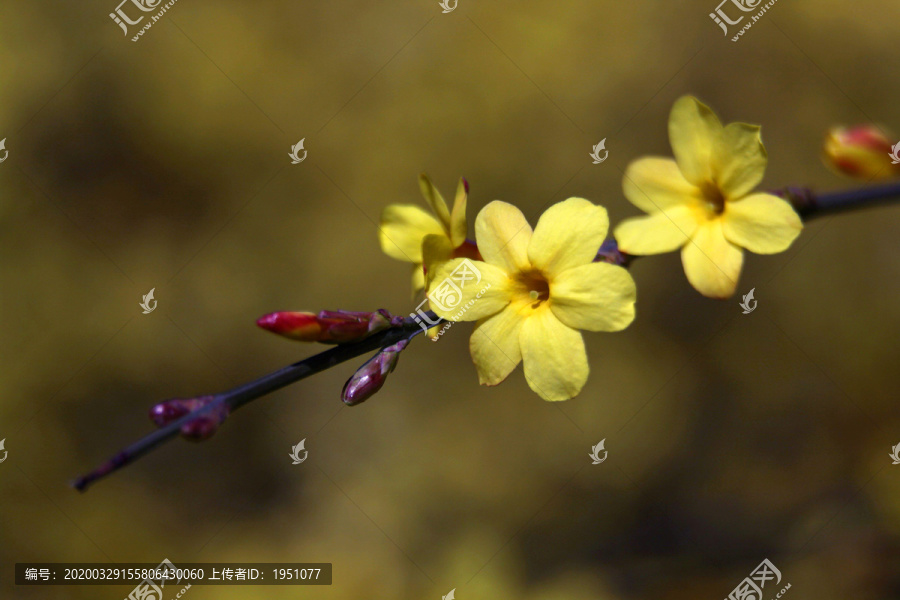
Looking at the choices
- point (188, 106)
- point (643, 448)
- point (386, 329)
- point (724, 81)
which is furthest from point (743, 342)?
point (188, 106)

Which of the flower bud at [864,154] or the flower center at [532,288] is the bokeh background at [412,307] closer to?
the flower center at [532,288]

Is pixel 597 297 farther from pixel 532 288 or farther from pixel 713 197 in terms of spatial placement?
pixel 713 197

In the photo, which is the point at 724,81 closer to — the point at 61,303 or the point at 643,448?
the point at 643,448

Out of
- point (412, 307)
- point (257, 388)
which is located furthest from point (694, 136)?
point (412, 307)

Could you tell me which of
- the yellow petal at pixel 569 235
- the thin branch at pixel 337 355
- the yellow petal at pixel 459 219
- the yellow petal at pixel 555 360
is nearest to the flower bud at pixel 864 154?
the thin branch at pixel 337 355

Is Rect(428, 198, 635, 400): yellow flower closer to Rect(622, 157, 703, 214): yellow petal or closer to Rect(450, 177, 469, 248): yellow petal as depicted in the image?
Rect(450, 177, 469, 248): yellow petal

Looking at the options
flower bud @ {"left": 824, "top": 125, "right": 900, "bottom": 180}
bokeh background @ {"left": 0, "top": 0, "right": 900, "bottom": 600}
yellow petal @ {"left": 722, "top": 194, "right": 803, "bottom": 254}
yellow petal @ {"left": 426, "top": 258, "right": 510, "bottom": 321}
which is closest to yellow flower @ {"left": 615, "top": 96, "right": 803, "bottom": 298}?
yellow petal @ {"left": 722, "top": 194, "right": 803, "bottom": 254}

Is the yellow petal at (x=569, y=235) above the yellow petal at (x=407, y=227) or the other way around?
the other way around
